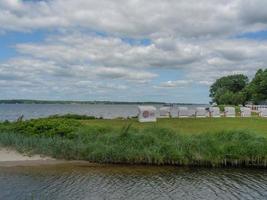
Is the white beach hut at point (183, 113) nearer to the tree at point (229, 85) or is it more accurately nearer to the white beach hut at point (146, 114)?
the white beach hut at point (146, 114)

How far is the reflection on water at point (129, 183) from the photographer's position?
41.4 feet

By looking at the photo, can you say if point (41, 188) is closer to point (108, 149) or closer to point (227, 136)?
point (108, 149)

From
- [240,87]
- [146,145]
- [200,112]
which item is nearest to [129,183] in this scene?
[146,145]

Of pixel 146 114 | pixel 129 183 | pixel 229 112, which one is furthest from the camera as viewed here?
pixel 229 112

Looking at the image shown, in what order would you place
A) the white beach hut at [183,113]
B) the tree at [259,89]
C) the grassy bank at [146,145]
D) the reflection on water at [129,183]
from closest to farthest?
the reflection on water at [129,183]
the grassy bank at [146,145]
the white beach hut at [183,113]
the tree at [259,89]

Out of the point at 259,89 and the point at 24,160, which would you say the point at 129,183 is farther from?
the point at 259,89

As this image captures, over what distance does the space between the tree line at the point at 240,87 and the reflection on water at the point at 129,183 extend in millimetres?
60884

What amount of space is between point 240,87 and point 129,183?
320ft

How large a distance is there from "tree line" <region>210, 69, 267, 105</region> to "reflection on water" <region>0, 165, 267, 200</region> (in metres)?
60.9

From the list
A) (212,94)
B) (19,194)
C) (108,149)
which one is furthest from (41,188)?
(212,94)

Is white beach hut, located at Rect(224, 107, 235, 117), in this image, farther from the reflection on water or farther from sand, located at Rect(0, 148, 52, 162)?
sand, located at Rect(0, 148, 52, 162)

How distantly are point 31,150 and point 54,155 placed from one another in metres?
1.43

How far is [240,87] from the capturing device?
10662 cm

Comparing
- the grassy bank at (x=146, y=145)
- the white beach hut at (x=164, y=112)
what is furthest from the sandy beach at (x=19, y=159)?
the white beach hut at (x=164, y=112)
